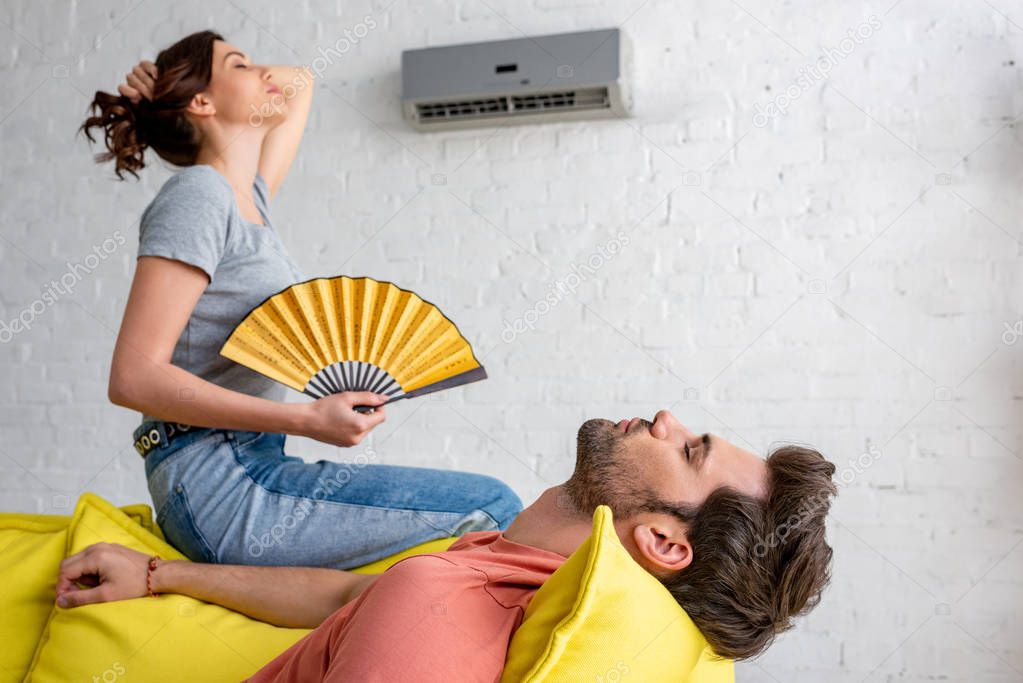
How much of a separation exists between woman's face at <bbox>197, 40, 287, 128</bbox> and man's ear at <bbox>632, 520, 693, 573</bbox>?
120 centimetres

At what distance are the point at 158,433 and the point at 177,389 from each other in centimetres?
16

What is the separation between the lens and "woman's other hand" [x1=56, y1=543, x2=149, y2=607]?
1.64 m

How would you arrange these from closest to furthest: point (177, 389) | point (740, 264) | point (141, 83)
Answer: point (177, 389) < point (141, 83) < point (740, 264)

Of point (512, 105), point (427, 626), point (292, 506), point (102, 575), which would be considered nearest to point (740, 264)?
point (512, 105)

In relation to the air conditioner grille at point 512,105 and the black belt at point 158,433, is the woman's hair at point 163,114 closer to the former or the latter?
the black belt at point 158,433

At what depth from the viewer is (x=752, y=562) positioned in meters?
1.37

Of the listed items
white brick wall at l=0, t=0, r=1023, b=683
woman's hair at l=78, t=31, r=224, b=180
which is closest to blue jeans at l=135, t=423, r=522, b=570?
woman's hair at l=78, t=31, r=224, b=180

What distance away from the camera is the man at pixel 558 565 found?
1.13 m

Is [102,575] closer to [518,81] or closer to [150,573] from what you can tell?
[150,573]

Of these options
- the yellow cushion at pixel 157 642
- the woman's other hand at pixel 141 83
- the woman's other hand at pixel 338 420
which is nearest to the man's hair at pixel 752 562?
the woman's other hand at pixel 338 420

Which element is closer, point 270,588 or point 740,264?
point 270,588

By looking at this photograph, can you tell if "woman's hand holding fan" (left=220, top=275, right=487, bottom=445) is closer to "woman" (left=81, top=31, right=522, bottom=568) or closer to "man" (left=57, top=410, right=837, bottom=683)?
"woman" (left=81, top=31, right=522, bottom=568)

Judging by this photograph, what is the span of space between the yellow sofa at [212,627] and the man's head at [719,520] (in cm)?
8

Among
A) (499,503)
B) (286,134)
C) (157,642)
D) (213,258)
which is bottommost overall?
(157,642)
